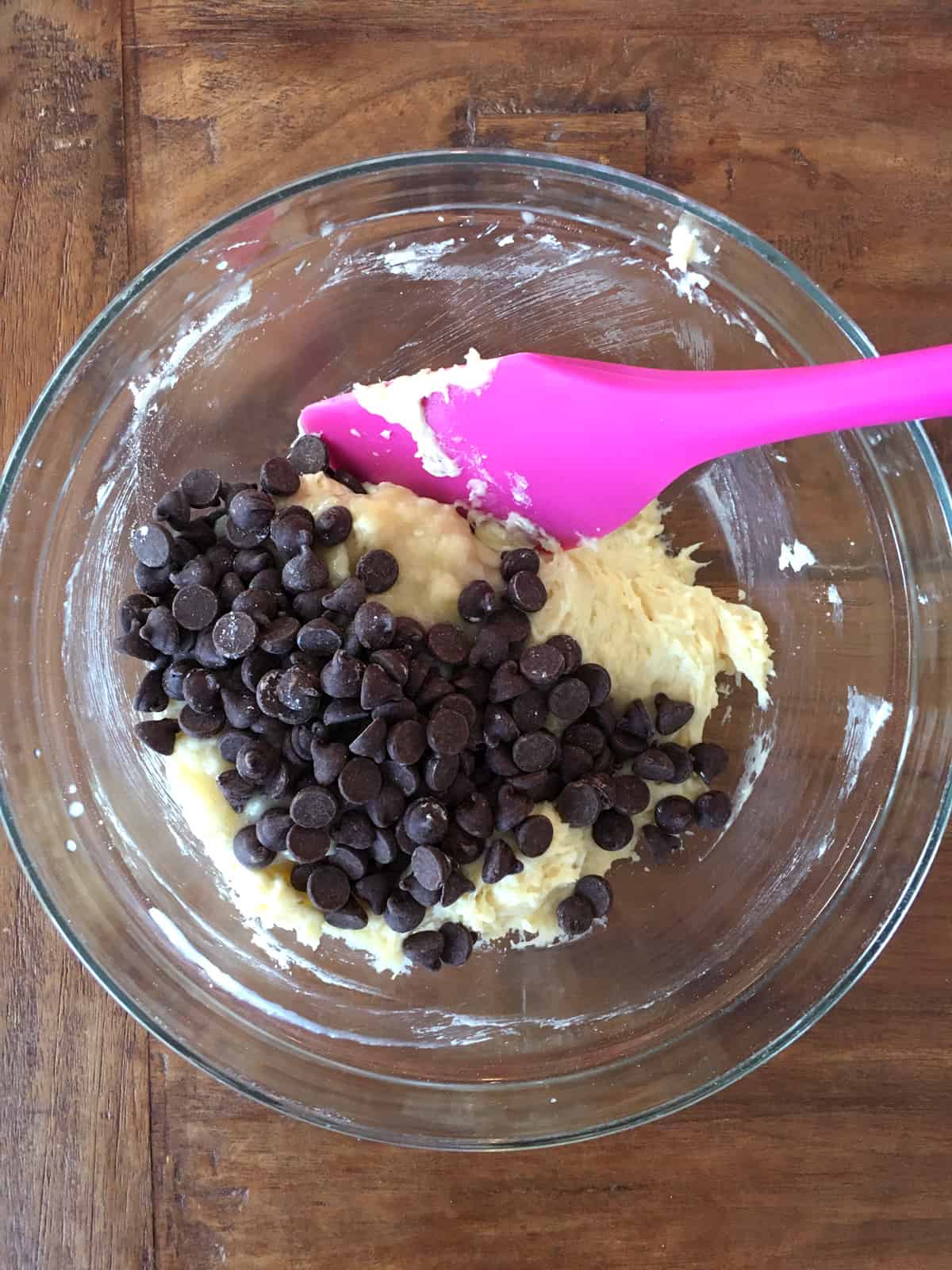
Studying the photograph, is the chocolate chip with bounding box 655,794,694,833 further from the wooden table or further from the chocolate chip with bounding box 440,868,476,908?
the wooden table

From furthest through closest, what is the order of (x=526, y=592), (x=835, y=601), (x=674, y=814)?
(x=835, y=601), (x=674, y=814), (x=526, y=592)

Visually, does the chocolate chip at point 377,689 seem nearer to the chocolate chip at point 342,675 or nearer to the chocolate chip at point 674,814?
the chocolate chip at point 342,675

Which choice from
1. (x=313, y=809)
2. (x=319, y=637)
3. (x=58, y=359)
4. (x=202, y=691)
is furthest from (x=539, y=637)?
(x=58, y=359)

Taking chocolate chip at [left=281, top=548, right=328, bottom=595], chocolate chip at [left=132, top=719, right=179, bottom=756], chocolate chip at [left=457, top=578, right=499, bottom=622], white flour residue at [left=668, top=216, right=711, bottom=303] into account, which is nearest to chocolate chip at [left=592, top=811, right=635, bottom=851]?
chocolate chip at [left=457, top=578, right=499, bottom=622]

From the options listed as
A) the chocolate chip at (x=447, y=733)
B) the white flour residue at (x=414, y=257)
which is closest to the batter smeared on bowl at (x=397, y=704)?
the chocolate chip at (x=447, y=733)

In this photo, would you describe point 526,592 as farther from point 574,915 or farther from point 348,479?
point 574,915

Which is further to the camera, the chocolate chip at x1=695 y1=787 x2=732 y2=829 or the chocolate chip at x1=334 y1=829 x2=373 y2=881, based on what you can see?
the chocolate chip at x1=695 y1=787 x2=732 y2=829
